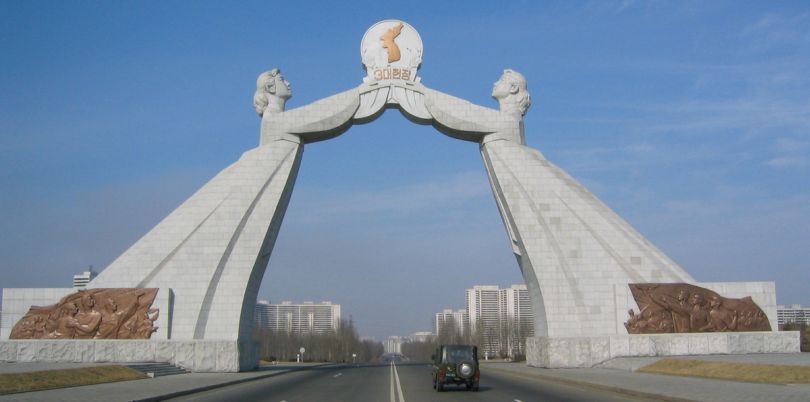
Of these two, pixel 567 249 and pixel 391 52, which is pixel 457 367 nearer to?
pixel 567 249

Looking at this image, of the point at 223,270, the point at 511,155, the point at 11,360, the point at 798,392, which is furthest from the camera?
the point at 511,155

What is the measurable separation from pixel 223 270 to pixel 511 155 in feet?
32.8

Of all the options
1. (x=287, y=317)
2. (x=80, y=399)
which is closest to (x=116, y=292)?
(x=80, y=399)

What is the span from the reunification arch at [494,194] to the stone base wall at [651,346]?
12 centimetres

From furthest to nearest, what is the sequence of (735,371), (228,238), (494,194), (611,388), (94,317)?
(494,194), (228,238), (94,317), (735,371), (611,388)

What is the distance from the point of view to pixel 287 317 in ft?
449

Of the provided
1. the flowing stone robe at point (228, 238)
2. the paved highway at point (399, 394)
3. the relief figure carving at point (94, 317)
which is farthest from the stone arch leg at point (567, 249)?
the relief figure carving at point (94, 317)

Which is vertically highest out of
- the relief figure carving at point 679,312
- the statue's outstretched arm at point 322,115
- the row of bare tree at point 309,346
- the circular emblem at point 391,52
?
the circular emblem at point 391,52

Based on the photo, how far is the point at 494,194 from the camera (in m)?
26.1

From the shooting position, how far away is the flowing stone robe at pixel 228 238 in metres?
22.8

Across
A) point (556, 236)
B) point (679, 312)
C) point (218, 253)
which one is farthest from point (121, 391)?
point (679, 312)

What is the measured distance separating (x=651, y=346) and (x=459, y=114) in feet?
31.3

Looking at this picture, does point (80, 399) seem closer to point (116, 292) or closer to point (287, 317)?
point (116, 292)

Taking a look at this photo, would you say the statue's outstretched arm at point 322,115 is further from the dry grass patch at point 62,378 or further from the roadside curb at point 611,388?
the roadside curb at point 611,388
